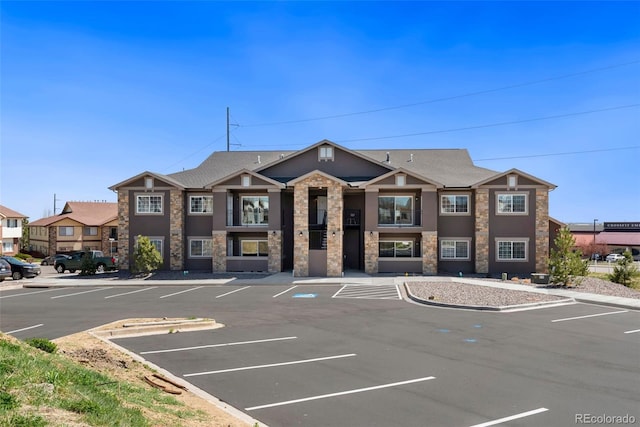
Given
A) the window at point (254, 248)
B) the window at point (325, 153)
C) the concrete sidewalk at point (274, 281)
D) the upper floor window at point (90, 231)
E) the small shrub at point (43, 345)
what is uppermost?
the window at point (325, 153)

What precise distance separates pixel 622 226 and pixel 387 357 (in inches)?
3188

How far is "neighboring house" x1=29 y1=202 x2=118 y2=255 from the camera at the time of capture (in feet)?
178

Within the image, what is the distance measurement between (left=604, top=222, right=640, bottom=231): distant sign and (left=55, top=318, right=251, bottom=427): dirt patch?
8338 centimetres

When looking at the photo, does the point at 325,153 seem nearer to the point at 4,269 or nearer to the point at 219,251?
the point at 219,251

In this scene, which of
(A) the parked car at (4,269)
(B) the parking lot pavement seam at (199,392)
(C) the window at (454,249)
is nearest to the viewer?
(B) the parking lot pavement seam at (199,392)

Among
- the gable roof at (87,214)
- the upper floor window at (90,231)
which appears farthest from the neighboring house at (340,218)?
the gable roof at (87,214)

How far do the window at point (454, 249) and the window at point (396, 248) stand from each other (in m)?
2.30

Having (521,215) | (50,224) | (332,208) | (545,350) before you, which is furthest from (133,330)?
(50,224)

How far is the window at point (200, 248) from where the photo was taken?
Answer: 33.2m

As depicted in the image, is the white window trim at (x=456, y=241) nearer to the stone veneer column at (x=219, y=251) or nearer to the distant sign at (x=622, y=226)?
the stone veneer column at (x=219, y=251)

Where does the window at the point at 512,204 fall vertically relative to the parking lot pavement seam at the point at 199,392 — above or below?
above

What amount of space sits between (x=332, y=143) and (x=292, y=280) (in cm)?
1146

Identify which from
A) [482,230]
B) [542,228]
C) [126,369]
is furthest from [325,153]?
[126,369]

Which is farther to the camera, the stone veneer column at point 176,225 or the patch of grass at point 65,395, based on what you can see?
the stone veneer column at point 176,225
